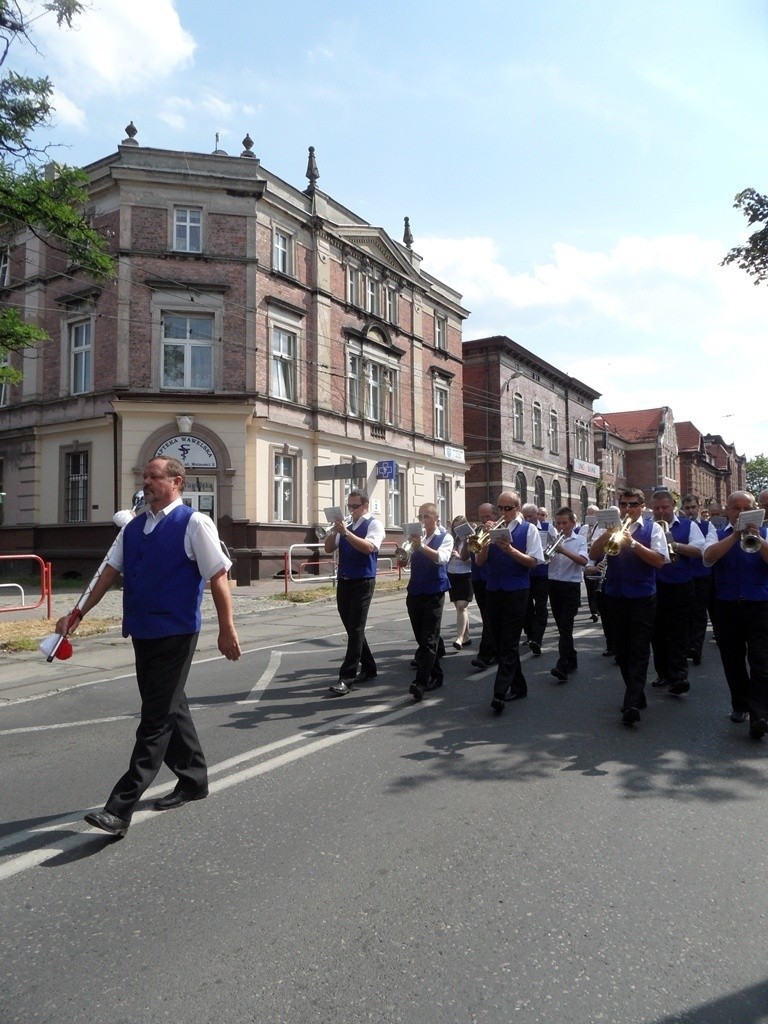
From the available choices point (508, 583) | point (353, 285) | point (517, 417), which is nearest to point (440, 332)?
point (353, 285)

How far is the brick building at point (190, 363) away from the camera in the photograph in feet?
76.9

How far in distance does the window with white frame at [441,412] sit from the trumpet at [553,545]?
990 inches

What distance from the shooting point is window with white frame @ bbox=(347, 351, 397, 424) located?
1154 inches

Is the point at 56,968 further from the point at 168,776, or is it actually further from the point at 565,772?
the point at 565,772

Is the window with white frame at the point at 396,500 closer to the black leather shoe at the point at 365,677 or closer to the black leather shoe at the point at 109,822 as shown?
the black leather shoe at the point at 365,677

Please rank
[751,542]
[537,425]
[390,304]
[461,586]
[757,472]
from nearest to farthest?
[751,542] < [461,586] < [390,304] < [537,425] < [757,472]

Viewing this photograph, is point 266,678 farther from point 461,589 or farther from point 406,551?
point 461,589

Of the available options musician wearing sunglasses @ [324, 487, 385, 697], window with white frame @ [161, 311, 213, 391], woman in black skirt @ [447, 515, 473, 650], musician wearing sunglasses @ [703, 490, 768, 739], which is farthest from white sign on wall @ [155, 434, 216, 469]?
musician wearing sunglasses @ [703, 490, 768, 739]

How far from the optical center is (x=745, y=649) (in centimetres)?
656

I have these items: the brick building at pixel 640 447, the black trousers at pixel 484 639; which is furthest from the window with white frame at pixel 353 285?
the brick building at pixel 640 447

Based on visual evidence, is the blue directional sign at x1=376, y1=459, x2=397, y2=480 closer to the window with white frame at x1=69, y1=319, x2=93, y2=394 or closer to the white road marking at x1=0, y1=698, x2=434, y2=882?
the window with white frame at x1=69, y1=319, x2=93, y2=394

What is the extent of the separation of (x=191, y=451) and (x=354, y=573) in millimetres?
17016

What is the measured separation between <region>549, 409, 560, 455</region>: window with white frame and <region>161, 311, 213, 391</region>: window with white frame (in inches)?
1076

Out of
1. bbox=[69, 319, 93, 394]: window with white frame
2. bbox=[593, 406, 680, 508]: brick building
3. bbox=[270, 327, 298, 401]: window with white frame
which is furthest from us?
bbox=[593, 406, 680, 508]: brick building
